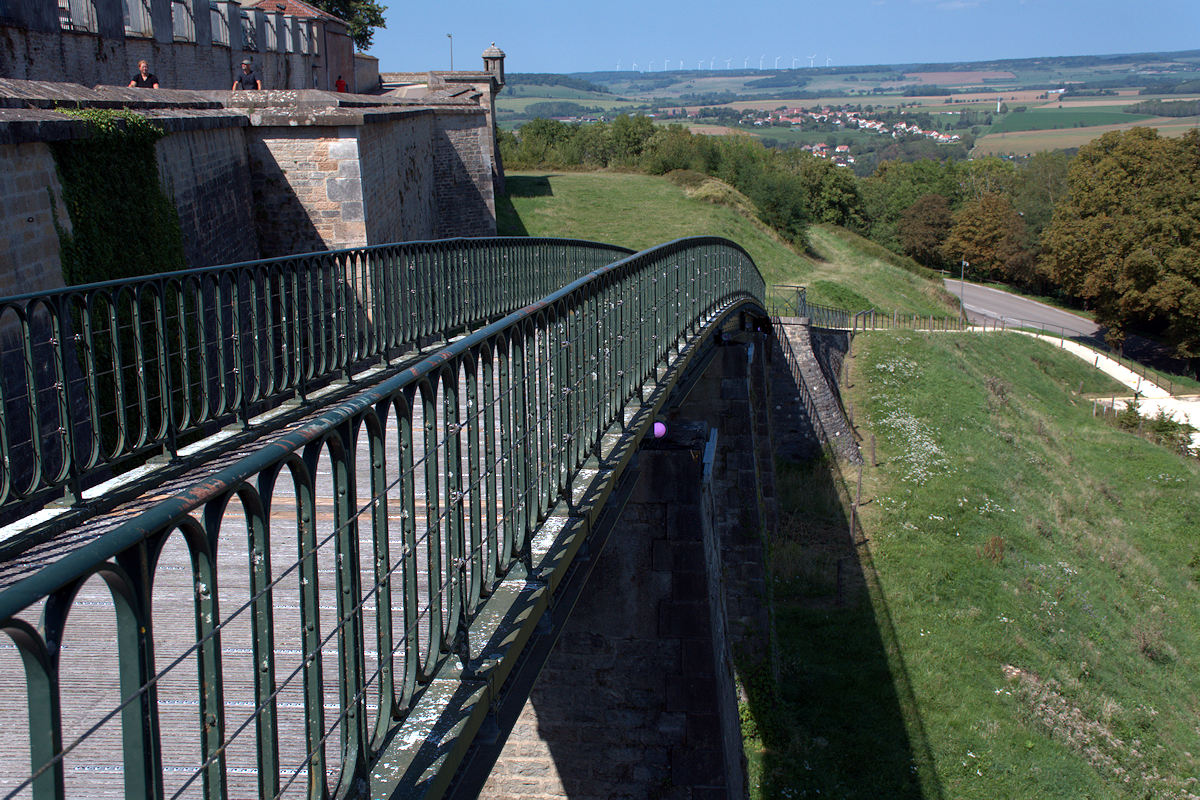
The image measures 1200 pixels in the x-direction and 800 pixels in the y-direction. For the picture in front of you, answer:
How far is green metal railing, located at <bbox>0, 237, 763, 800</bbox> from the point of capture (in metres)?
1.81

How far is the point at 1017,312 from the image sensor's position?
54344 millimetres

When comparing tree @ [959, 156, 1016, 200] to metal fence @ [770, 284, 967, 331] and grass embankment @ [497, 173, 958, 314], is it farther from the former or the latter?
metal fence @ [770, 284, 967, 331]

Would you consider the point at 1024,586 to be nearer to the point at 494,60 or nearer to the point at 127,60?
the point at 127,60

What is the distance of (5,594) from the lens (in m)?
1.45

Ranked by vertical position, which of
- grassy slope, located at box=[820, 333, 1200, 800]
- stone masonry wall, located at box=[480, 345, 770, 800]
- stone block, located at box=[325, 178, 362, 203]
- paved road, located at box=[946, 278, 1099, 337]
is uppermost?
stone block, located at box=[325, 178, 362, 203]

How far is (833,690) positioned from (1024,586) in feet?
16.1

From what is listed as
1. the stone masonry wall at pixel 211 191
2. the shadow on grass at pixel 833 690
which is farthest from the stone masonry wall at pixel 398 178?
the shadow on grass at pixel 833 690

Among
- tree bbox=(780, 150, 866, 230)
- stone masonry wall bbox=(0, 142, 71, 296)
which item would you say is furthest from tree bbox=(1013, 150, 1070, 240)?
stone masonry wall bbox=(0, 142, 71, 296)

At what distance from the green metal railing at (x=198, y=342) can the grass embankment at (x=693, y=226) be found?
85.6 ft

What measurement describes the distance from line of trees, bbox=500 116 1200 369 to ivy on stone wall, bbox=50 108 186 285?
35129mm

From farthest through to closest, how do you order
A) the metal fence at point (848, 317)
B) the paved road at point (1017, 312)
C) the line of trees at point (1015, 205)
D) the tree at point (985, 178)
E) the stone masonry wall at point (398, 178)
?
1. the tree at point (985, 178)
2. the paved road at point (1017, 312)
3. the line of trees at point (1015, 205)
4. the metal fence at point (848, 317)
5. the stone masonry wall at point (398, 178)

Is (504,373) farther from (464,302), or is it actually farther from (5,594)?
(464,302)

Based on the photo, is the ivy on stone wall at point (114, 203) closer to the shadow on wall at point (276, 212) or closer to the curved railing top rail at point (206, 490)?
the shadow on wall at point (276, 212)

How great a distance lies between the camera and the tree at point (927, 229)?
226ft
